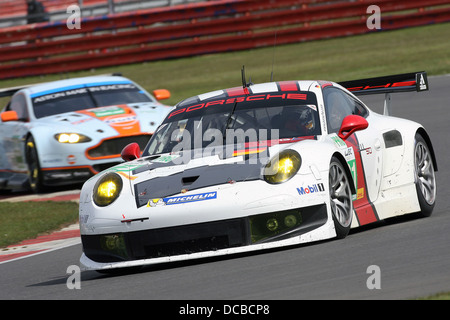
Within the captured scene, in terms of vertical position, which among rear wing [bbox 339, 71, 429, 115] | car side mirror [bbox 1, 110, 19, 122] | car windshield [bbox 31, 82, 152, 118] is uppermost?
car windshield [bbox 31, 82, 152, 118]

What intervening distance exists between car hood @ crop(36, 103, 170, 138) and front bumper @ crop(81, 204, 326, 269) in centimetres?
601

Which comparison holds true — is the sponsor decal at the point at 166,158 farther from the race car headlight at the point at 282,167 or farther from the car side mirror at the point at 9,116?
the car side mirror at the point at 9,116

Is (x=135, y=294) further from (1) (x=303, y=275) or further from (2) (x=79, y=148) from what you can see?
(2) (x=79, y=148)

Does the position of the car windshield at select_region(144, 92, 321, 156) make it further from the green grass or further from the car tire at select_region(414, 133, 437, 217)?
the green grass

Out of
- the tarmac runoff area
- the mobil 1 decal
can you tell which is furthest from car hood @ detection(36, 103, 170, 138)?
the mobil 1 decal

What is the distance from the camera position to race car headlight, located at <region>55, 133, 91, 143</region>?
40.6 feet

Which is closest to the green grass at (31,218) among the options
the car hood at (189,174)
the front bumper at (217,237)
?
the car hood at (189,174)

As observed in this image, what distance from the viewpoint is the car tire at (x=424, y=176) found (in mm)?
7727

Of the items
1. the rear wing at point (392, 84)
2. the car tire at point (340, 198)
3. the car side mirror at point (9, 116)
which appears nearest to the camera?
the car tire at point (340, 198)

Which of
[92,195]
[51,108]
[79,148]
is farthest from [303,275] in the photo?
[51,108]

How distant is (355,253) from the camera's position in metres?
6.11

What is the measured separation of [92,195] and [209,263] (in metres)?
0.96

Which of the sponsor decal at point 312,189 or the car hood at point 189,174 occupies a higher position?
the car hood at point 189,174

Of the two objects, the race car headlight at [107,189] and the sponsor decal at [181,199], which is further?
the race car headlight at [107,189]
